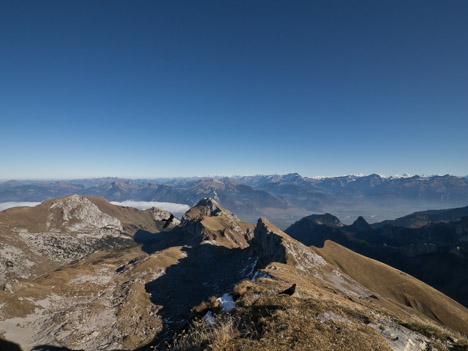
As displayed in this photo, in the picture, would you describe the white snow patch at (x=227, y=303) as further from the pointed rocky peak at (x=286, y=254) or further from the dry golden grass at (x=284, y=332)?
the pointed rocky peak at (x=286, y=254)

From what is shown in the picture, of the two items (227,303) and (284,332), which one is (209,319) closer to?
(227,303)

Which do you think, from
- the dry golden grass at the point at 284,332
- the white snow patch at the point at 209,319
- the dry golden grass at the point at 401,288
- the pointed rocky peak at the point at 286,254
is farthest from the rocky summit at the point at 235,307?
the pointed rocky peak at the point at 286,254

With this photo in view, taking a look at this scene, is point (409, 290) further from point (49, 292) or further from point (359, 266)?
point (49, 292)

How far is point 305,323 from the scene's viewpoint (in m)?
15.7

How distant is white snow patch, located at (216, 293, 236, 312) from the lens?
72.7 feet

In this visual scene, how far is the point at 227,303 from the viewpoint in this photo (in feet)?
77.6

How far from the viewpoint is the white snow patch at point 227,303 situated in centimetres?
2216

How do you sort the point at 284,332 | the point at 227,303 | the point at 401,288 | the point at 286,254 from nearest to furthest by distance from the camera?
the point at 284,332 < the point at 227,303 < the point at 401,288 < the point at 286,254

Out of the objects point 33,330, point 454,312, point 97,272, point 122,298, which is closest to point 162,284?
point 122,298

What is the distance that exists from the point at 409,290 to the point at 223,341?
172 metres

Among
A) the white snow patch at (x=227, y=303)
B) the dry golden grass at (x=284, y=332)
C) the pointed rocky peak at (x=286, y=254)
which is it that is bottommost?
the pointed rocky peak at (x=286, y=254)

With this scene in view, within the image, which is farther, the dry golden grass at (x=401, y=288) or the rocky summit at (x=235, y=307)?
the dry golden grass at (x=401, y=288)

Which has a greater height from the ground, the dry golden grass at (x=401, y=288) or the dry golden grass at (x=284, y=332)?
the dry golden grass at (x=284, y=332)

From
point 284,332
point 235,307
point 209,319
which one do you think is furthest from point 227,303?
point 284,332
